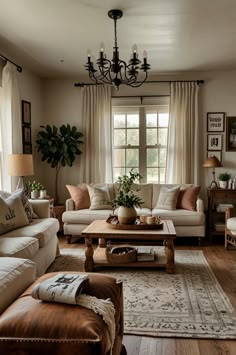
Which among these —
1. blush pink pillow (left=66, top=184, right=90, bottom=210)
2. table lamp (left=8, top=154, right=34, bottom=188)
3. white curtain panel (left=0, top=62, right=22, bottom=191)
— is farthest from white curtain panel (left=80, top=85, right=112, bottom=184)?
table lamp (left=8, top=154, right=34, bottom=188)

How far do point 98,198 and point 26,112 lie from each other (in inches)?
71.2

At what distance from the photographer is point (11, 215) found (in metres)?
3.22

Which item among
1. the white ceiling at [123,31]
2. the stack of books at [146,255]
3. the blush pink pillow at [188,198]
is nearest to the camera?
the white ceiling at [123,31]

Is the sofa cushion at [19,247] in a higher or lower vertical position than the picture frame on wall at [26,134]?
Answer: lower

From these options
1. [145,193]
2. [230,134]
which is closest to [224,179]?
[230,134]

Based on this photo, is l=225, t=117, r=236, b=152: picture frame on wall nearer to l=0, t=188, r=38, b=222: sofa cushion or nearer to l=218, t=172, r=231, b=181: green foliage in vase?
l=218, t=172, r=231, b=181: green foliage in vase

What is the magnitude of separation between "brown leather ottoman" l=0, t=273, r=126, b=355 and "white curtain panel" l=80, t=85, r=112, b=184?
405 centimetres

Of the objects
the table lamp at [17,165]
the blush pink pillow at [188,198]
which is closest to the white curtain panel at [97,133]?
the blush pink pillow at [188,198]

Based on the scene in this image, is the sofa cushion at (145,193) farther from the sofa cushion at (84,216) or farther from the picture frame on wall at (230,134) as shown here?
the picture frame on wall at (230,134)

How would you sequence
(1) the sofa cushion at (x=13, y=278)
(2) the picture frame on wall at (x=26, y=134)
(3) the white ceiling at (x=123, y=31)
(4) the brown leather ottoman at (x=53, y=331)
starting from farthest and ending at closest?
1. (2) the picture frame on wall at (x=26, y=134)
2. (3) the white ceiling at (x=123, y=31)
3. (1) the sofa cushion at (x=13, y=278)
4. (4) the brown leather ottoman at (x=53, y=331)

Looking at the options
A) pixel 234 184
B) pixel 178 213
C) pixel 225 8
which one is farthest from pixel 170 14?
pixel 234 184

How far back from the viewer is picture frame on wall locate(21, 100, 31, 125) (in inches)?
188

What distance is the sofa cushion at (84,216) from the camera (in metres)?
4.46

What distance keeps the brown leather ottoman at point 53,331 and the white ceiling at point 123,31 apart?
2.66 metres
